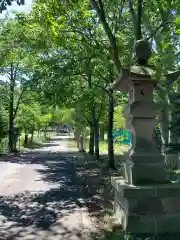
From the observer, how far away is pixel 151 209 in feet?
19.9

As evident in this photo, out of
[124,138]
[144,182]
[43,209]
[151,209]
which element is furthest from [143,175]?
[124,138]

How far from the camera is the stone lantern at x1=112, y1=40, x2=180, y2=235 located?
19.7 feet

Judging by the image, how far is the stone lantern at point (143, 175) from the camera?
6.01m

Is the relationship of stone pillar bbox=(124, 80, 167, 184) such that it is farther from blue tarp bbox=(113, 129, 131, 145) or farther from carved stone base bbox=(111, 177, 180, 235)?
blue tarp bbox=(113, 129, 131, 145)

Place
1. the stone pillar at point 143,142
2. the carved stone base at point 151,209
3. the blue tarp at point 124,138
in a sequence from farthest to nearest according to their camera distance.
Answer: the blue tarp at point 124,138 → the stone pillar at point 143,142 → the carved stone base at point 151,209

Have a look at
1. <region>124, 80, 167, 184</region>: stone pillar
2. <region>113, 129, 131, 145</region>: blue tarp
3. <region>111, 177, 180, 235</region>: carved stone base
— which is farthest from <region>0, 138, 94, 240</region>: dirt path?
<region>113, 129, 131, 145</region>: blue tarp

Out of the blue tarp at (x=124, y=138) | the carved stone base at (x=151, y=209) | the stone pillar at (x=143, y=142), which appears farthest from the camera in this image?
the blue tarp at (x=124, y=138)

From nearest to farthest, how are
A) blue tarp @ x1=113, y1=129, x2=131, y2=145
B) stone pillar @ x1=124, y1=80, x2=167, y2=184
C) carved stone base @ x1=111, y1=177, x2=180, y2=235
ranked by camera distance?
carved stone base @ x1=111, y1=177, x2=180, y2=235, stone pillar @ x1=124, y1=80, x2=167, y2=184, blue tarp @ x1=113, y1=129, x2=131, y2=145

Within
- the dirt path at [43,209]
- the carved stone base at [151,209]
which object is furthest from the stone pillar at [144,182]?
the dirt path at [43,209]

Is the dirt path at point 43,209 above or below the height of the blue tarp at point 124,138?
below

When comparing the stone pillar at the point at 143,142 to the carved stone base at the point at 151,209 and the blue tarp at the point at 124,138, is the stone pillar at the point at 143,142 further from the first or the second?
the blue tarp at the point at 124,138

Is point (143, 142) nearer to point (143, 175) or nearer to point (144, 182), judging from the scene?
point (143, 175)

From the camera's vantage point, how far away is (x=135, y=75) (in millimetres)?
6270

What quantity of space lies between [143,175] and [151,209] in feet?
2.13
